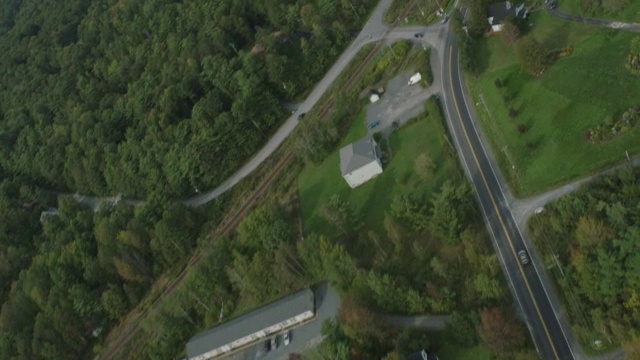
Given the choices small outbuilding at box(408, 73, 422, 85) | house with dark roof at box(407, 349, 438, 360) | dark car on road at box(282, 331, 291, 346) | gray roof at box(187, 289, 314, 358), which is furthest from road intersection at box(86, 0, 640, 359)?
dark car on road at box(282, 331, 291, 346)

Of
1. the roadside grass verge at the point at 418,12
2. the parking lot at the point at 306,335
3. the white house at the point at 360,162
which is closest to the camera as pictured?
the parking lot at the point at 306,335

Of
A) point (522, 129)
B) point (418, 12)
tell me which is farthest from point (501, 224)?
point (418, 12)

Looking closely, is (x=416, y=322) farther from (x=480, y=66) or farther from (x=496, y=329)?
(x=480, y=66)

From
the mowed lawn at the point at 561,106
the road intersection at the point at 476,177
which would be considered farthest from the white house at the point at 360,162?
the mowed lawn at the point at 561,106

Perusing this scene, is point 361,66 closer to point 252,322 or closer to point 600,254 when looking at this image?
point 252,322

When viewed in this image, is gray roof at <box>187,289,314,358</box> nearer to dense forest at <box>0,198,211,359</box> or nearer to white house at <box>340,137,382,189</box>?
white house at <box>340,137,382,189</box>

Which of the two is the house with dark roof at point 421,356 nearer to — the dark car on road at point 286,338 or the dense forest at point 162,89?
the dark car on road at point 286,338
